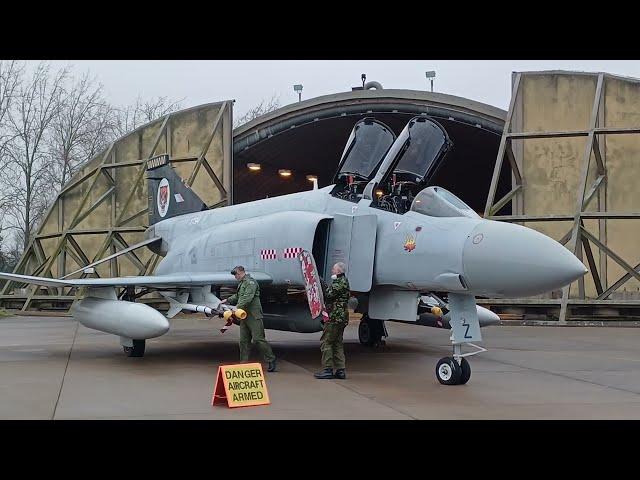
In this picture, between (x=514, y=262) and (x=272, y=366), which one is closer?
(x=514, y=262)

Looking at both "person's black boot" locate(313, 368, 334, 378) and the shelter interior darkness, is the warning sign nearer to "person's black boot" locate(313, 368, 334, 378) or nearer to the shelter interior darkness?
"person's black boot" locate(313, 368, 334, 378)

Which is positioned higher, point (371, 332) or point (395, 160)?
point (395, 160)

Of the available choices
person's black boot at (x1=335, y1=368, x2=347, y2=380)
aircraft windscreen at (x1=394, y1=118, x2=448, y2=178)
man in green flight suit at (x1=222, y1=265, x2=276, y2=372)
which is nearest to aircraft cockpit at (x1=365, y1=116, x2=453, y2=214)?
aircraft windscreen at (x1=394, y1=118, x2=448, y2=178)

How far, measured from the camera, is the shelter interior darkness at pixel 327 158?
78.8 ft

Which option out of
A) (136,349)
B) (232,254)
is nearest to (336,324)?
(232,254)

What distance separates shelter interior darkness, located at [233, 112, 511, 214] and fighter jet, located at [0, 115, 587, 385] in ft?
34.2

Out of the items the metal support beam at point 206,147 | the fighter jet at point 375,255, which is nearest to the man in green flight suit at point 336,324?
the fighter jet at point 375,255

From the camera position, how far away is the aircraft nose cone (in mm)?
7723

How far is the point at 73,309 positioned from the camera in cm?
1210

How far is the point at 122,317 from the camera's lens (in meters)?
11.0

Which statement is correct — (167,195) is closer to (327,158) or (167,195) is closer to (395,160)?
(395,160)

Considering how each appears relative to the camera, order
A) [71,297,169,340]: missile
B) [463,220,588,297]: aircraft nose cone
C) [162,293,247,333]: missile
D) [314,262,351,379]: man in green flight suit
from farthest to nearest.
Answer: [71,297,169,340]: missile < [162,293,247,333]: missile < [314,262,351,379]: man in green flight suit < [463,220,588,297]: aircraft nose cone

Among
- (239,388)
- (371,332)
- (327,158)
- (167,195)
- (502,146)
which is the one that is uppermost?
(327,158)

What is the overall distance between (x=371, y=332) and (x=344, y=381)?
4.43m
